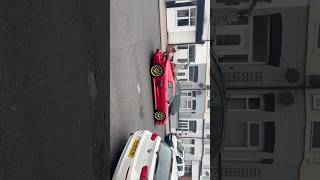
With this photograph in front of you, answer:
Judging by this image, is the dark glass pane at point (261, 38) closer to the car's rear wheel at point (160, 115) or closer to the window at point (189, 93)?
the car's rear wheel at point (160, 115)

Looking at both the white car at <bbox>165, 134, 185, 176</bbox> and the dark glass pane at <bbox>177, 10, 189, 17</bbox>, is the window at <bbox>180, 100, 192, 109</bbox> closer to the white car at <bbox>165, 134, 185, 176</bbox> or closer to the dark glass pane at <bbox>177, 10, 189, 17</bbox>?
the white car at <bbox>165, 134, 185, 176</bbox>

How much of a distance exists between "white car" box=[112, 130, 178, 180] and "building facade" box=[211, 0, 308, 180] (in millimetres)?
1188

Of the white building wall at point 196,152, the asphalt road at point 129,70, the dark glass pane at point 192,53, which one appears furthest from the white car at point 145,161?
the dark glass pane at point 192,53

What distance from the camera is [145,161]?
20.6ft

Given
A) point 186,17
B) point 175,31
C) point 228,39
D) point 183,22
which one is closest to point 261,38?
point 228,39

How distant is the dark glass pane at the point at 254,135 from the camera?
6.85 meters

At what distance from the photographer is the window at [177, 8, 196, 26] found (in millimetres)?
13330

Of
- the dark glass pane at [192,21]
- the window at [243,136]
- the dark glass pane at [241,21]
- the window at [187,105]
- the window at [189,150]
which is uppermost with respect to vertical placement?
the dark glass pane at [192,21]
